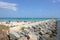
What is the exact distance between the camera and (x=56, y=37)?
3.79 metres

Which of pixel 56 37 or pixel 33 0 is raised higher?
pixel 33 0

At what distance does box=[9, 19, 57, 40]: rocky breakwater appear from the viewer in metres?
3.34

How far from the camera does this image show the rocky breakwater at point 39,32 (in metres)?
3.34

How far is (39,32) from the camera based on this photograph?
358 centimetres

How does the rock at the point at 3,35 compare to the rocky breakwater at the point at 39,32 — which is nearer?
the rock at the point at 3,35

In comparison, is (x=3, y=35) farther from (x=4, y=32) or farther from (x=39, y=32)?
(x=39, y=32)

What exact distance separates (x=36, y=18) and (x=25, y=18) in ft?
0.84

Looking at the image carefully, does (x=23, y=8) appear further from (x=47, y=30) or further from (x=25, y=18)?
(x=47, y=30)

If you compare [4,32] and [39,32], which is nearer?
[4,32]

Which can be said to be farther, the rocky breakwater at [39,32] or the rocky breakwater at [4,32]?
the rocky breakwater at [39,32]

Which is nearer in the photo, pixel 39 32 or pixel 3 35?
pixel 3 35

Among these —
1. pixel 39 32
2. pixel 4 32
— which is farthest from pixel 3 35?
pixel 39 32

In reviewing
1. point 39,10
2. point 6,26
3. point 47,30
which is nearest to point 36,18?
point 39,10

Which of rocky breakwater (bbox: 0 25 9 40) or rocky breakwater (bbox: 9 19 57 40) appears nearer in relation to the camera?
rocky breakwater (bbox: 0 25 9 40)
